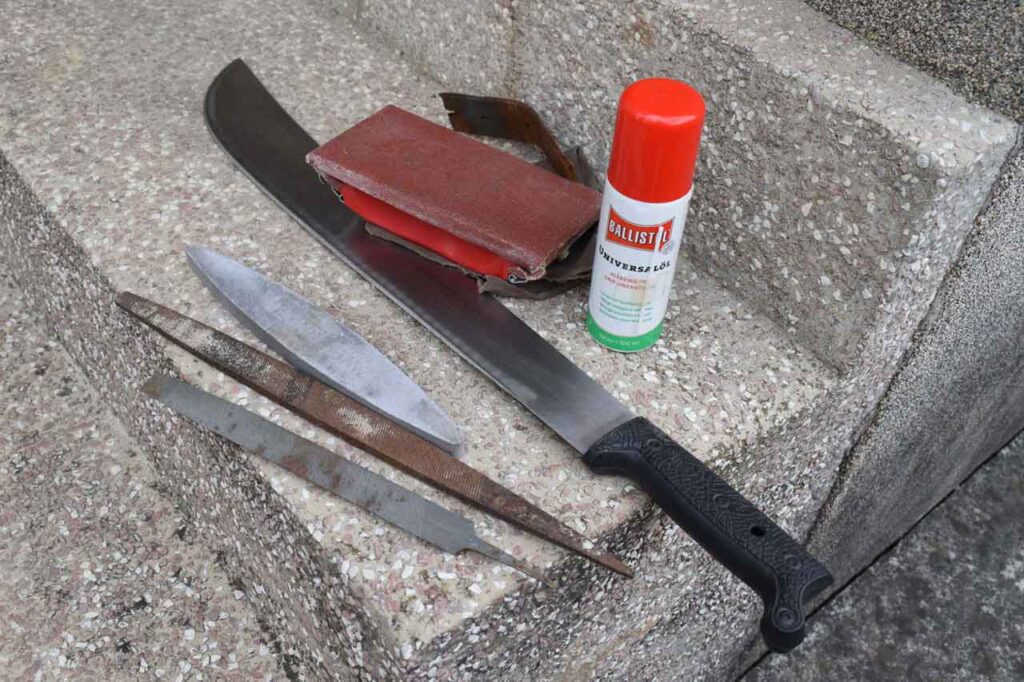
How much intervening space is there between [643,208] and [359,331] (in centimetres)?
32

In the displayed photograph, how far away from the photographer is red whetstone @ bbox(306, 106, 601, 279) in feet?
2.79

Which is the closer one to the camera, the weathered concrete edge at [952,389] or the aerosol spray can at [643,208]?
the aerosol spray can at [643,208]

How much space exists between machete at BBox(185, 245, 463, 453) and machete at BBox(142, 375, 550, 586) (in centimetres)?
6

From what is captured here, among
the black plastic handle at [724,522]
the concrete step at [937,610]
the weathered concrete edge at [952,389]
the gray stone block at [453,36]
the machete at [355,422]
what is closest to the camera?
the black plastic handle at [724,522]

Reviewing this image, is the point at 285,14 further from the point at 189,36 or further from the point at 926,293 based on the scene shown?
the point at 926,293

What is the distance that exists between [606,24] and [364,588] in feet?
2.02

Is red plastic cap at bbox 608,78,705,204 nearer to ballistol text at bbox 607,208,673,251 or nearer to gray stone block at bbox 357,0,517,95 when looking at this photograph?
ballistol text at bbox 607,208,673,251

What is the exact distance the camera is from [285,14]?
1.35m

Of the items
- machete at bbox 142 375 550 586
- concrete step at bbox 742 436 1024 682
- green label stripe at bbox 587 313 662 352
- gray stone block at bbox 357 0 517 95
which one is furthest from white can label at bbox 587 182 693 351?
concrete step at bbox 742 436 1024 682

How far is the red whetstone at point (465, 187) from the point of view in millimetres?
852

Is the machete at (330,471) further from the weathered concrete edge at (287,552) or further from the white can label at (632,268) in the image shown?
the white can label at (632,268)

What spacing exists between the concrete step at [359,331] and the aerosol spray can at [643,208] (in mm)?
53

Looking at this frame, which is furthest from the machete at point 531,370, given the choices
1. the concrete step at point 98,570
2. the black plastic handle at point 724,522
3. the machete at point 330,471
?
the concrete step at point 98,570

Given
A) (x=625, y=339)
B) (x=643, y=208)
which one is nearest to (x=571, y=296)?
(x=625, y=339)
